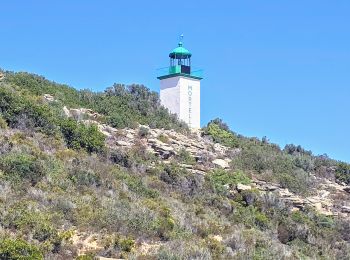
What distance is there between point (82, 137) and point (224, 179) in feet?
21.0

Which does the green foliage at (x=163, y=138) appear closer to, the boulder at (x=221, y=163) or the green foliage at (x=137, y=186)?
the boulder at (x=221, y=163)

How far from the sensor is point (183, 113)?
3994 cm

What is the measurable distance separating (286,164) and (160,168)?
8.33 m

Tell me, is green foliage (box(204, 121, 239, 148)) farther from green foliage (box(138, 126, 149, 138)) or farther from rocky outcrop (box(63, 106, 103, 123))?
rocky outcrop (box(63, 106, 103, 123))

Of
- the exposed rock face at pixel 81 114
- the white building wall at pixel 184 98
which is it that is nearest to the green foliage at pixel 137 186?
the exposed rock face at pixel 81 114

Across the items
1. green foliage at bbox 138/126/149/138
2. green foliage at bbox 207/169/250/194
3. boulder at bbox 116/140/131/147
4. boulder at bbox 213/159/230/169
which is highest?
green foliage at bbox 138/126/149/138

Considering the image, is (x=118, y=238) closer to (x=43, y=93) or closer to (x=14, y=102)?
(x=14, y=102)

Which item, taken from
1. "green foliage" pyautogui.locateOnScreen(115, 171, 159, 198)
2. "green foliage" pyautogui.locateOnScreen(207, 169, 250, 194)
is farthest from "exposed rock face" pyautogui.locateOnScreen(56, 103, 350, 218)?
"green foliage" pyautogui.locateOnScreen(115, 171, 159, 198)

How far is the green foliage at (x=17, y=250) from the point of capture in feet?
59.1

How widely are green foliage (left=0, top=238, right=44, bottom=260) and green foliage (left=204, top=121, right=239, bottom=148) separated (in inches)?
809

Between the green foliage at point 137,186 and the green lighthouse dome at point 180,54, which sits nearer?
the green foliage at point 137,186

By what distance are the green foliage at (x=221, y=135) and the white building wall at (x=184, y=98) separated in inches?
40.0

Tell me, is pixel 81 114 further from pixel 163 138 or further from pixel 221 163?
pixel 221 163

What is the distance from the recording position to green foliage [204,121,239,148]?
38.1 metres
